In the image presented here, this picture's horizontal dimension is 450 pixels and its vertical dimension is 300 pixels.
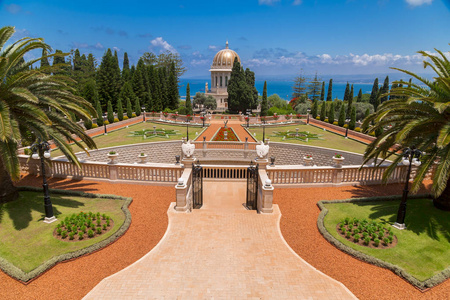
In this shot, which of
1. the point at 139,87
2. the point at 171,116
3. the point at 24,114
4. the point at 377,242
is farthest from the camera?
the point at 139,87

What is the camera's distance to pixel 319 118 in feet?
189

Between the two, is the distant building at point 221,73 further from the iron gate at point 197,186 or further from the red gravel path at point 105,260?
the red gravel path at point 105,260

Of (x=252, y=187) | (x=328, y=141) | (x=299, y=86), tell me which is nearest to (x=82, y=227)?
(x=252, y=187)

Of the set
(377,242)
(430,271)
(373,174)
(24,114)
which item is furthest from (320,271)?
(24,114)

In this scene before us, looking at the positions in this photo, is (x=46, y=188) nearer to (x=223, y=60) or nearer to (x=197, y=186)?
(x=197, y=186)

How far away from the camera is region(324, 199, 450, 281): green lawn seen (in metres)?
9.29

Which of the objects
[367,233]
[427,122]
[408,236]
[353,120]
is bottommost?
[408,236]

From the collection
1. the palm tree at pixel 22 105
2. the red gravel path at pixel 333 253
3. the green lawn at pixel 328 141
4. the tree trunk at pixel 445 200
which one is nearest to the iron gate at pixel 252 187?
the red gravel path at pixel 333 253

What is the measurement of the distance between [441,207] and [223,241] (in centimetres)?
1003

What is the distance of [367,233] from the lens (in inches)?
421

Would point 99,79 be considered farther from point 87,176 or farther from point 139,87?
point 87,176

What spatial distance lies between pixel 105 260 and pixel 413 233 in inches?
455

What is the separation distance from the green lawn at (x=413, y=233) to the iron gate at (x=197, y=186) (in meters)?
6.29

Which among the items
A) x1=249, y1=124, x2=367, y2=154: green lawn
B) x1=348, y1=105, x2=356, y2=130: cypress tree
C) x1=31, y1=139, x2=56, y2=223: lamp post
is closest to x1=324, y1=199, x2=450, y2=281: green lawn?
x1=31, y1=139, x2=56, y2=223: lamp post
